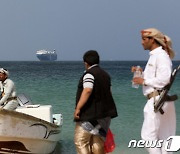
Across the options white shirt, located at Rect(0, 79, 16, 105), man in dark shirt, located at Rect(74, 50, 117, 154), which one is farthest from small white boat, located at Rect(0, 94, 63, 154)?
man in dark shirt, located at Rect(74, 50, 117, 154)

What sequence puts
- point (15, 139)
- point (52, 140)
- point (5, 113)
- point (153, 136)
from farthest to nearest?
1. point (52, 140)
2. point (15, 139)
3. point (5, 113)
4. point (153, 136)

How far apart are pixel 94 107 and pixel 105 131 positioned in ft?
1.27

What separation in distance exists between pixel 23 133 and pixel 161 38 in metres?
3.69

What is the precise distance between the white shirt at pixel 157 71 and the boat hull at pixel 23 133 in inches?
123

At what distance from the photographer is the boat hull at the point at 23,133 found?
7.38 m

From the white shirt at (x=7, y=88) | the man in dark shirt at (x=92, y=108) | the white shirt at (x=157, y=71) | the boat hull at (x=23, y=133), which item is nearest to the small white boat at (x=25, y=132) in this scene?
the boat hull at (x=23, y=133)

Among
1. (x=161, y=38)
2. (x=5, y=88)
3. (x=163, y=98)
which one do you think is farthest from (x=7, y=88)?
(x=163, y=98)

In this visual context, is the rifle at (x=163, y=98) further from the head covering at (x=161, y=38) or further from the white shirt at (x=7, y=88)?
the white shirt at (x=7, y=88)

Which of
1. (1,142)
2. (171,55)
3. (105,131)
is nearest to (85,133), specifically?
(105,131)

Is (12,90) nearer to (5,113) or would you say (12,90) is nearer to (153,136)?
(5,113)

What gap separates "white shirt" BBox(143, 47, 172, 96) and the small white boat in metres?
3.12

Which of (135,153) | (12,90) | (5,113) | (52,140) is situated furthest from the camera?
(135,153)

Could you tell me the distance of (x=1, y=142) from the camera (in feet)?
25.1

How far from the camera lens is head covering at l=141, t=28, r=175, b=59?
193 inches
